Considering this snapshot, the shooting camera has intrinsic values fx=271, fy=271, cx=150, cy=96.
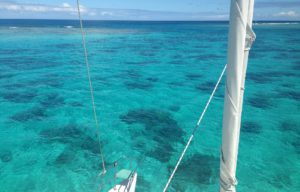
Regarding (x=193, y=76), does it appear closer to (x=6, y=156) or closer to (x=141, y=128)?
(x=141, y=128)

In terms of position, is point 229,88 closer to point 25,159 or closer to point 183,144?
point 183,144

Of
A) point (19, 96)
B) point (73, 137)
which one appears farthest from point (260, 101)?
point (19, 96)

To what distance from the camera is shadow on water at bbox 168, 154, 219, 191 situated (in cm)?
1410

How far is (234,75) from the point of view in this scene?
11.4 feet

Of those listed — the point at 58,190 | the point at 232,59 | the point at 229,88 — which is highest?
the point at 232,59

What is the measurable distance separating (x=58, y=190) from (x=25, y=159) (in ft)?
13.4

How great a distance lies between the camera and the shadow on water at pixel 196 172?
46.3 feet

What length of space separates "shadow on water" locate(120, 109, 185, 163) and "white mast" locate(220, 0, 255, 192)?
12.3 m

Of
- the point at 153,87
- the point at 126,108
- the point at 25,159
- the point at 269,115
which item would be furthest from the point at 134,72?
the point at 25,159

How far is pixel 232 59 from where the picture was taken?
11.2 ft

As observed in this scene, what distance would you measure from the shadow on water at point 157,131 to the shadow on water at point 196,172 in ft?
4.68

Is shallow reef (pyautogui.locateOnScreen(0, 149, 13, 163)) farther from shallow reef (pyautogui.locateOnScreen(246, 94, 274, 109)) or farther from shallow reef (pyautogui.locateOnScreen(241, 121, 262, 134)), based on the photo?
shallow reef (pyautogui.locateOnScreen(246, 94, 274, 109))

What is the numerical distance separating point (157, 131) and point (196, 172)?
209 inches

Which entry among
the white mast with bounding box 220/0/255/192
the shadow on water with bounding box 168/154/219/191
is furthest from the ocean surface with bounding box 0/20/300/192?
the white mast with bounding box 220/0/255/192
